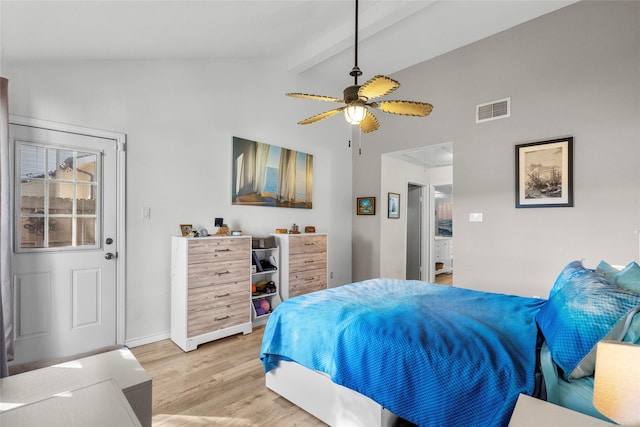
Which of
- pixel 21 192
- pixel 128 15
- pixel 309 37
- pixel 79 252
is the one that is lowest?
pixel 79 252

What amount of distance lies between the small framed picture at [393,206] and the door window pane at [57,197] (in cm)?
391

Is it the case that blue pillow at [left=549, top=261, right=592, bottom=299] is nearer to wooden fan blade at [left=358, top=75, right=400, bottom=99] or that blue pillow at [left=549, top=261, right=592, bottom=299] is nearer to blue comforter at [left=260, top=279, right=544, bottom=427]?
blue comforter at [left=260, top=279, right=544, bottom=427]

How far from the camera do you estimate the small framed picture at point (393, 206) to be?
505 centimetres

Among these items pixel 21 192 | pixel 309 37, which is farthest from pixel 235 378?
pixel 309 37

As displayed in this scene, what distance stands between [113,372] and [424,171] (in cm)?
593

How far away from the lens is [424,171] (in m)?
6.18

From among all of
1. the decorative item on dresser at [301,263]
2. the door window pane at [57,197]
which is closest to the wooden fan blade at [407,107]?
the decorative item on dresser at [301,263]

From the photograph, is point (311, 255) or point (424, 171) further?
point (424, 171)

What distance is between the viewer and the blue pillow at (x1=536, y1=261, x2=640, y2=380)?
47.1 inches

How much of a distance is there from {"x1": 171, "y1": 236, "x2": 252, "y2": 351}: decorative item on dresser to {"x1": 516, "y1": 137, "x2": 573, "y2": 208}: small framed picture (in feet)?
10.2

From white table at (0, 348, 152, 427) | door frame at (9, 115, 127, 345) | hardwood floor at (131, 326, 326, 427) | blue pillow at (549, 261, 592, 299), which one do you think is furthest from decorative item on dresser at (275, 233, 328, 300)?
blue pillow at (549, 261, 592, 299)

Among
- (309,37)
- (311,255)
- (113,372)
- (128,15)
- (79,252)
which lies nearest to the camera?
(113,372)

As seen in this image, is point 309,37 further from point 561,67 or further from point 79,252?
point 79,252

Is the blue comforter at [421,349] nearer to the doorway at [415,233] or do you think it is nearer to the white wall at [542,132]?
the white wall at [542,132]
